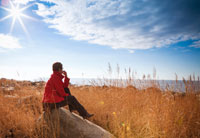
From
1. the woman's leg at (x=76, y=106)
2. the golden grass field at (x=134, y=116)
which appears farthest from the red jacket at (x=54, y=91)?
the golden grass field at (x=134, y=116)

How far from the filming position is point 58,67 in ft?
9.61

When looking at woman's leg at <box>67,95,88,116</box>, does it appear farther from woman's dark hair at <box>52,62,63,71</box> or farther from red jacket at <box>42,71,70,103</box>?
woman's dark hair at <box>52,62,63,71</box>

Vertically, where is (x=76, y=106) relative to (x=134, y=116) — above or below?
above

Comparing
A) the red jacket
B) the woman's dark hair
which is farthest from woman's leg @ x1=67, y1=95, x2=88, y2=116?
the woman's dark hair

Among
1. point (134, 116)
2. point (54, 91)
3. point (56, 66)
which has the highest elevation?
point (56, 66)

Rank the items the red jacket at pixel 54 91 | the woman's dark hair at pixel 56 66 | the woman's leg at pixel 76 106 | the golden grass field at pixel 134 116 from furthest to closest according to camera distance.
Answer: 1. the woman's dark hair at pixel 56 66
2. the woman's leg at pixel 76 106
3. the red jacket at pixel 54 91
4. the golden grass field at pixel 134 116

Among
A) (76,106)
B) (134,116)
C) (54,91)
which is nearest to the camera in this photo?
(54,91)

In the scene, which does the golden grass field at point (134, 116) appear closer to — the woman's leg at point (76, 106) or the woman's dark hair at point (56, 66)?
the woman's leg at point (76, 106)

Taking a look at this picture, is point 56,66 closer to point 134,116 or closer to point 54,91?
point 54,91

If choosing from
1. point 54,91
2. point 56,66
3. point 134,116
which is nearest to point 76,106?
point 54,91

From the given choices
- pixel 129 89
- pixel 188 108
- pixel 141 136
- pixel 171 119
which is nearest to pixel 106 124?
pixel 141 136

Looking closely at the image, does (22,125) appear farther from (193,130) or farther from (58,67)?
(193,130)

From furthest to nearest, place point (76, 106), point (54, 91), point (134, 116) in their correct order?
point (134, 116), point (76, 106), point (54, 91)

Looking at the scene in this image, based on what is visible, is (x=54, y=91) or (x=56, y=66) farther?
(x=56, y=66)
